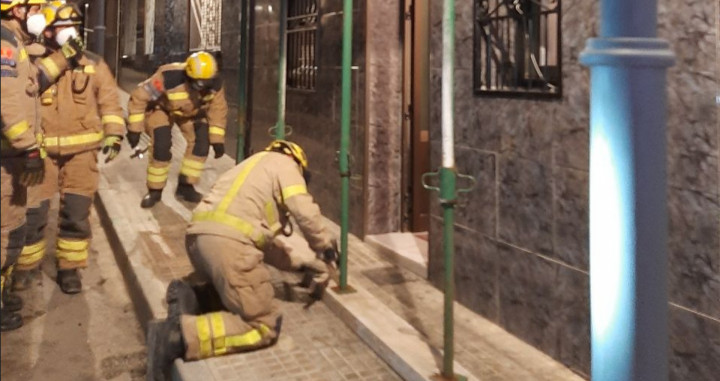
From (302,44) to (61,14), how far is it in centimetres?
524

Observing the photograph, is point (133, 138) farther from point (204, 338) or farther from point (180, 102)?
point (204, 338)

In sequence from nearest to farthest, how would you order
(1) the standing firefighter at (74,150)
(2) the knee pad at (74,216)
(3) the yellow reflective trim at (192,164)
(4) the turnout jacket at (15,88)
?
(4) the turnout jacket at (15,88), (1) the standing firefighter at (74,150), (2) the knee pad at (74,216), (3) the yellow reflective trim at (192,164)

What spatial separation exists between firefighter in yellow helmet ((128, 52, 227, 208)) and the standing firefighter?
1058 millimetres

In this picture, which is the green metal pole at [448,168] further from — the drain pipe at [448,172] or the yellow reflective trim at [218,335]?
the yellow reflective trim at [218,335]

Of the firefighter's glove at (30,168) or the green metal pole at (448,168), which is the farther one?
the green metal pole at (448,168)

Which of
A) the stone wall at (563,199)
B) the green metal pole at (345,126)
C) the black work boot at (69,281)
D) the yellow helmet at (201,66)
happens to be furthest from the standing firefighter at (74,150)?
the stone wall at (563,199)

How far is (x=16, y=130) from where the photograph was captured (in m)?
1.35

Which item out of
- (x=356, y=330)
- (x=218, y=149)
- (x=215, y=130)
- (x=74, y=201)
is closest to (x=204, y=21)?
(x=74, y=201)

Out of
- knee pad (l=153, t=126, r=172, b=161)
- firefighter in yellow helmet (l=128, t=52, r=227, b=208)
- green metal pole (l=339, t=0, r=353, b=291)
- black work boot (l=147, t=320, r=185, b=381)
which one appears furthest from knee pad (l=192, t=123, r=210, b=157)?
black work boot (l=147, t=320, r=185, b=381)

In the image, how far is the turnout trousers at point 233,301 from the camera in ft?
11.7

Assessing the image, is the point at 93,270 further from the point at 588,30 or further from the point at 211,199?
the point at 588,30

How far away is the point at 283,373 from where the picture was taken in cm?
349

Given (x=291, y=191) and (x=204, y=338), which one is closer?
(x=204, y=338)

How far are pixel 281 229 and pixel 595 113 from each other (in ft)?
8.62
